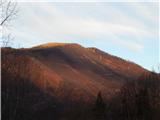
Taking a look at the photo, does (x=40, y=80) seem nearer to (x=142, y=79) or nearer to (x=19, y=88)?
(x=142, y=79)

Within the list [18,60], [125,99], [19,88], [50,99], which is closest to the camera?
[18,60]

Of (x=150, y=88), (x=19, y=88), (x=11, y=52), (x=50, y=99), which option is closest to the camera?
(x=11, y=52)

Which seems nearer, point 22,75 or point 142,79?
point 22,75

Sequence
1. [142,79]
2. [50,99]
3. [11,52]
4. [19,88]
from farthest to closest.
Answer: [50,99] < [142,79] < [19,88] < [11,52]

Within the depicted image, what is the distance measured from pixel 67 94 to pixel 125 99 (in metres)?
100

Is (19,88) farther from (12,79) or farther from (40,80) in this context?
(40,80)

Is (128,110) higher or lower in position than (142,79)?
lower

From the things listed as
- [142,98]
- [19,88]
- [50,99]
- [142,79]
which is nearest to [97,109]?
[142,98]

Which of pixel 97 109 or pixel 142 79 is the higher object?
pixel 142 79

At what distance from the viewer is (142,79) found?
80.1 meters

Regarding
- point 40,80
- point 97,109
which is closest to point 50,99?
point 40,80

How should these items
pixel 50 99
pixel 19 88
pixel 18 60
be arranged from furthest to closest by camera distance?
pixel 50 99
pixel 19 88
pixel 18 60

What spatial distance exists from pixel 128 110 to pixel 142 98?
3.78 metres

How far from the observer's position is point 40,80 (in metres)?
189
